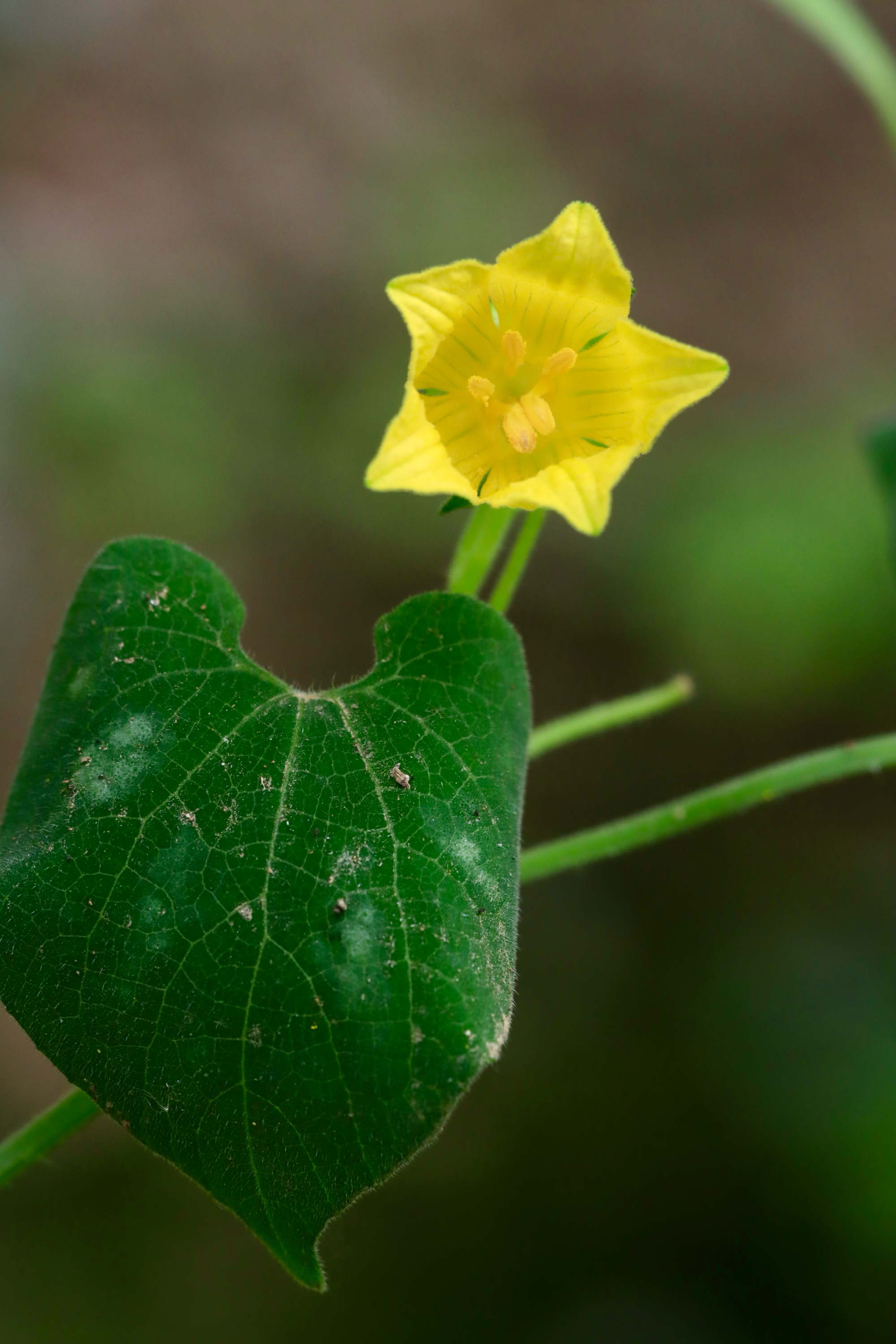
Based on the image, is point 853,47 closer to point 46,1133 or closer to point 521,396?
point 521,396

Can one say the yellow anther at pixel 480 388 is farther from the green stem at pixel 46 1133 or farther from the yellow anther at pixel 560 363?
the green stem at pixel 46 1133

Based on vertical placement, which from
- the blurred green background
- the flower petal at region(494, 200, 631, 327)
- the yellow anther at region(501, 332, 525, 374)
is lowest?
the blurred green background

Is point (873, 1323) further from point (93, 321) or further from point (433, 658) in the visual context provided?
point (93, 321)

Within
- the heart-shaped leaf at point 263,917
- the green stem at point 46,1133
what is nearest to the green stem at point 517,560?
the heart-shaped leaf at point 263,917

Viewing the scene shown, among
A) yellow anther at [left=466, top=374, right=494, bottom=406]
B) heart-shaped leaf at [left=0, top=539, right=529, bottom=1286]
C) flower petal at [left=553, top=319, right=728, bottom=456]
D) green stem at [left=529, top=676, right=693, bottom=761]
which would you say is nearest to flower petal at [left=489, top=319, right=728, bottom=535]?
flower petal at [left=553, top=319, right=728, bottom=456]

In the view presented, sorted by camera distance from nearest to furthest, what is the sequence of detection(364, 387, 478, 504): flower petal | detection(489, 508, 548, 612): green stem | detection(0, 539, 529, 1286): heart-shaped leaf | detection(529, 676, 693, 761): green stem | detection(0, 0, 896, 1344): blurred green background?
detection(0, 539, 529, 1286): heart-shaped leaf → detection(364, 387, 478, 504): flower petal → detection(489, 508, 548, 612): green stem → detection(529, 676, 693, 761): green stem → detection(0, 0, 896, 1344): blurred green background

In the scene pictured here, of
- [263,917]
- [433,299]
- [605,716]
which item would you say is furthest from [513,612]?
[263,917]

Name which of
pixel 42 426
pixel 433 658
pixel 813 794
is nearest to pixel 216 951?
pixel 433 658

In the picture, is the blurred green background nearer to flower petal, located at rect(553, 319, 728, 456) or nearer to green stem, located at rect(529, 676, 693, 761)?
green stem, located at rect(529, 676, 693, 761)
